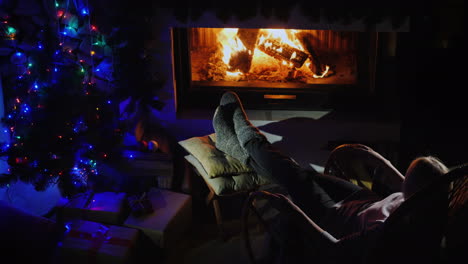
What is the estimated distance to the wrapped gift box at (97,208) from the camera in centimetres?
277

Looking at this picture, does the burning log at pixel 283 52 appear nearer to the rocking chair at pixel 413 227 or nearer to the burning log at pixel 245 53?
the burning log at pixel 245 53

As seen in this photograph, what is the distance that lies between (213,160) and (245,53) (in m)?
1.16

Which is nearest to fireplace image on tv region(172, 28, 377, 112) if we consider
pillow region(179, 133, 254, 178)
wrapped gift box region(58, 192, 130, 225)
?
pillow region(179, 133, 254, 178)

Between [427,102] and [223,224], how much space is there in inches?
77.3

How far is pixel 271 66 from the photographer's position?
367 cm

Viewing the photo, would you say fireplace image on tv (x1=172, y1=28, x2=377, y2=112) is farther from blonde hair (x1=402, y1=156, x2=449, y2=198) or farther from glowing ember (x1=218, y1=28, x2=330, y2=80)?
blonde hair (x1=402, y1=156, x2=449, y2=198)

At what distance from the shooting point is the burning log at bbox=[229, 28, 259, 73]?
3589 millimetres

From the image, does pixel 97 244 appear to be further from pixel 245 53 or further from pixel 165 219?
pixel 245 53

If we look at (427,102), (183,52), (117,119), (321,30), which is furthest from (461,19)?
(117,119)

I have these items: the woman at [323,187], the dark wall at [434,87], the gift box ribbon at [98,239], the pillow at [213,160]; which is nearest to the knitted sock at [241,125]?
the woman at [323,187]

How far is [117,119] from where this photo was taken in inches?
125

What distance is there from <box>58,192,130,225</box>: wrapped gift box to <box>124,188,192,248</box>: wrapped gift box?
0.10 m

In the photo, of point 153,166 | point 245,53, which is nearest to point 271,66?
point 245,53

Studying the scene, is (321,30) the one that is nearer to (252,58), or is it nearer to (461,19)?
(252,58)
